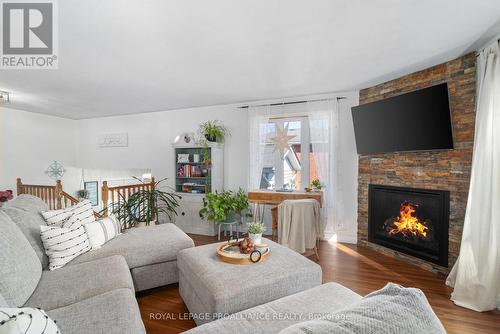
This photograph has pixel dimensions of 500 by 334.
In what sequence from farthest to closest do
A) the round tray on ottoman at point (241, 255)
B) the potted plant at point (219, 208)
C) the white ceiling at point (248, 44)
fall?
1. the potted plant at point (219, 208)
2. the round tray on ottoman at point (241, 255)
3. the white ceiling at point (248, 44)

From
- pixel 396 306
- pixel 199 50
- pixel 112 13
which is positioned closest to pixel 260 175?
pixel 199 50

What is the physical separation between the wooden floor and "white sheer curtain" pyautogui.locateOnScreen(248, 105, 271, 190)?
5.03 feet

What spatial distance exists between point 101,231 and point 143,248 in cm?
50

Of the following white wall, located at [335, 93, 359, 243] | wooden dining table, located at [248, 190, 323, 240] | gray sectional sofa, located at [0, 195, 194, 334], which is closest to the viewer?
gray sectional sofa, located at [0, 195, 194, 334]

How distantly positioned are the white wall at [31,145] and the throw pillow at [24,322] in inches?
203

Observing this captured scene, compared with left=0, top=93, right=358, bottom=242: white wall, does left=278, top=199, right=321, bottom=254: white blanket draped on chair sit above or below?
below

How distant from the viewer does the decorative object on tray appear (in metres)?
1.82

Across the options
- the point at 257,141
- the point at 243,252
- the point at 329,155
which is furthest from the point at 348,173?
the point at 243,252

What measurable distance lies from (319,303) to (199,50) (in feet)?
7.41

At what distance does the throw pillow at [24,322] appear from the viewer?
0.69 m

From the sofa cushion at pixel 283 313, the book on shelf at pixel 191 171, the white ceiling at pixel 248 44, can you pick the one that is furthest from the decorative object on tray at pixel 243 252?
the book on shelf at pixel 191 171

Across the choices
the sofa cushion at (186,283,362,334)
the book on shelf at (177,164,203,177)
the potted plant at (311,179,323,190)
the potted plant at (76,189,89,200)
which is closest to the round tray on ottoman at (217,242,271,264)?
the sofa cushion at (186,283,362,334)

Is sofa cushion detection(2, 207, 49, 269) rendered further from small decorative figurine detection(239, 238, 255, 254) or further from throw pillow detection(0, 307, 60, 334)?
small decorative figurine detection(239, 238, 255, 254)

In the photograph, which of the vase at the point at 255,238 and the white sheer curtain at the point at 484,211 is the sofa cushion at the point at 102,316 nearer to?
the vase at the point at 255,238
